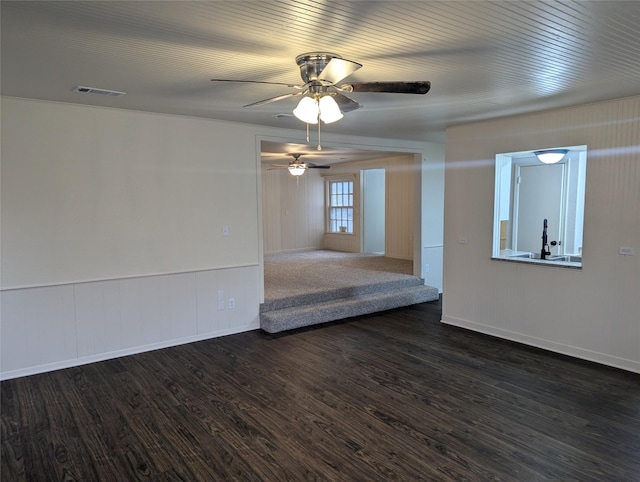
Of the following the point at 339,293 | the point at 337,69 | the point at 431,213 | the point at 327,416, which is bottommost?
the point at 327,416

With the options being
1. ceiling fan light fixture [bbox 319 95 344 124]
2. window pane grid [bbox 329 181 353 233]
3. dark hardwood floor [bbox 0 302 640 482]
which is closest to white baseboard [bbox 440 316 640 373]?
dark hardwood floor [bbox 0 302 640 482]

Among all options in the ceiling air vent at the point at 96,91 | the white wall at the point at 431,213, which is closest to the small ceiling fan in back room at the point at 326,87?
the ceiling air vent at the point at 96,91

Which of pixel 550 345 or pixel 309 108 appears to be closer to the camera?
pixel 309 108

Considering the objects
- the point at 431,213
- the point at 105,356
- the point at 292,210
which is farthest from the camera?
the point at 292,210

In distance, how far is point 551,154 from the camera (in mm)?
4410

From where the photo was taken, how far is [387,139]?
6156 mm

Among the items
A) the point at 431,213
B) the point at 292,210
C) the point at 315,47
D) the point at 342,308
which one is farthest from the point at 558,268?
the point at 292,210

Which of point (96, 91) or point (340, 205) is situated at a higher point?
point (96, 91)

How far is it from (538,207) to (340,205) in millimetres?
5650

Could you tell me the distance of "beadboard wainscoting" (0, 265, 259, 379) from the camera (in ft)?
12.3

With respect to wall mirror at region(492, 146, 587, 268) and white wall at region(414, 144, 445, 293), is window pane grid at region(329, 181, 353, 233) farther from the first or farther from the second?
wall mirror at region(492, 146, 587, 268)

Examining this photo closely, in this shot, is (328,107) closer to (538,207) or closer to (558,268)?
(558,268)

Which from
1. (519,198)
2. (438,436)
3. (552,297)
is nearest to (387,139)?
(519,198)

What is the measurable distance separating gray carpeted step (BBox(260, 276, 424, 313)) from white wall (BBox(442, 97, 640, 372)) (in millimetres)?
1158
